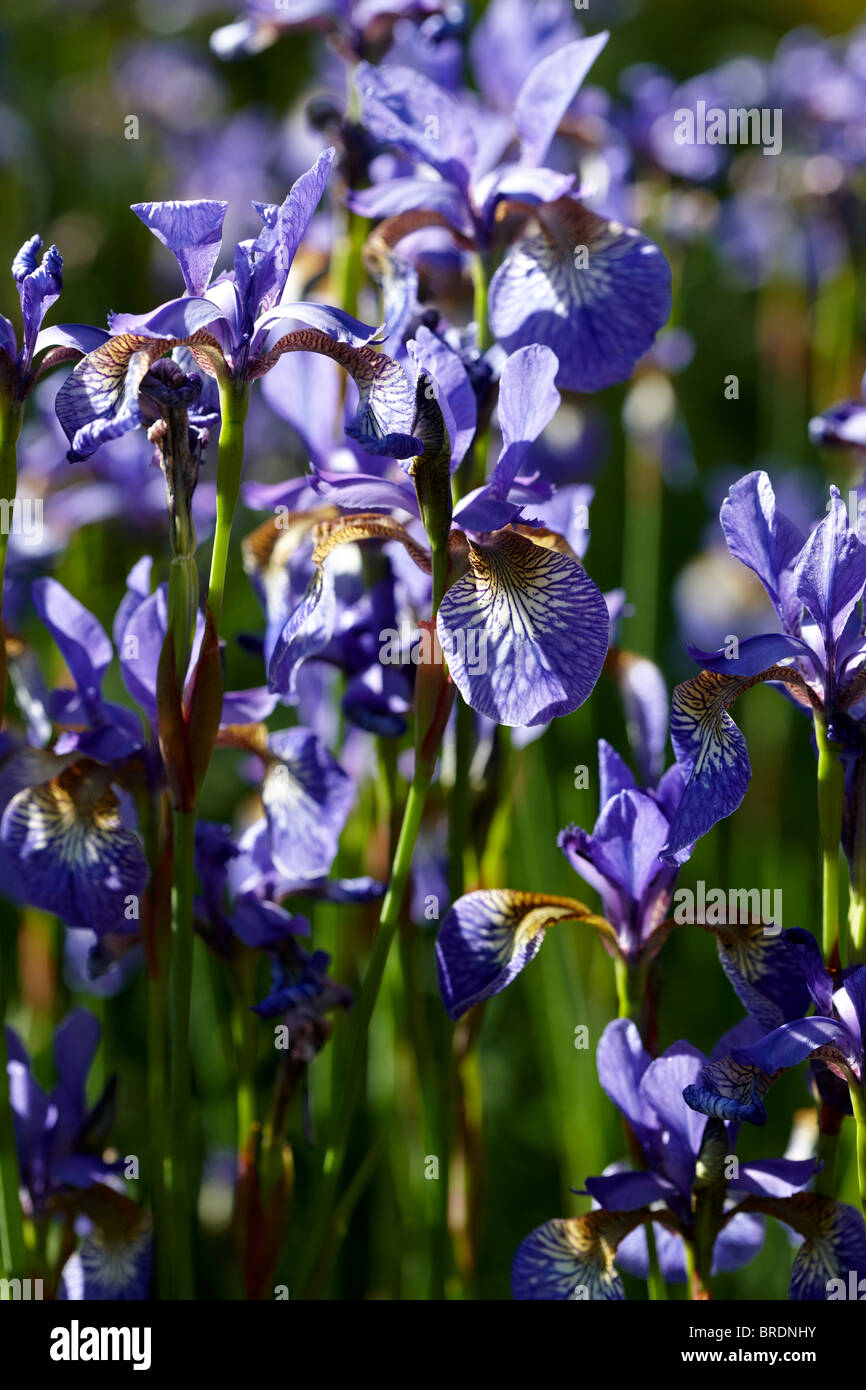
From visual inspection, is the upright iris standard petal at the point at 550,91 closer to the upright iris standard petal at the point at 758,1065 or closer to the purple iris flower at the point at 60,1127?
the upright iris standard petal at the point at 758,1065

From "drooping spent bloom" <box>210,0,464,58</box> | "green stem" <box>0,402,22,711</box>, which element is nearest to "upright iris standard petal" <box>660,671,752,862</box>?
"green stem" <box>0,402,22,711</box>

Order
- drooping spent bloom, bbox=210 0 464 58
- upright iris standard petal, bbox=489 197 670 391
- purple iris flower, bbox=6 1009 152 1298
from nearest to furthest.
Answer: purple iris flower, bbox=6 1009 152 1298 < upright iris standard petal, bbox=489 197 670 391 < drooping spent bloom, bbox=210 0 464 58

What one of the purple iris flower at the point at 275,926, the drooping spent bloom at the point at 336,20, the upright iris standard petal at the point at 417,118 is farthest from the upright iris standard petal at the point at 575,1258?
the drooping spent bloom at the point at 336,20

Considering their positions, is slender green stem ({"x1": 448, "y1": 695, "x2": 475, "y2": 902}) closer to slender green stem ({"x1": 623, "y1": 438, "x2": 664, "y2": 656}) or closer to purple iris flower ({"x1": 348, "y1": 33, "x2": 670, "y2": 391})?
purple iris flower ({"x1": 348, "y1": 33, "x2": 670, "y2": 391})

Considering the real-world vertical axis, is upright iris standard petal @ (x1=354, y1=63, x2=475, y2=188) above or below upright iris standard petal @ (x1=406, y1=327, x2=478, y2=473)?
above

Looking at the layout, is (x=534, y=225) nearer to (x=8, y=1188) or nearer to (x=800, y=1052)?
(x=800, y=1052)

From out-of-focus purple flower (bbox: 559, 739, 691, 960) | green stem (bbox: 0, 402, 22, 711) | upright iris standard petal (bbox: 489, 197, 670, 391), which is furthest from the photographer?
upright iris standard petal (bbox: 489, 197, 670, 391)
